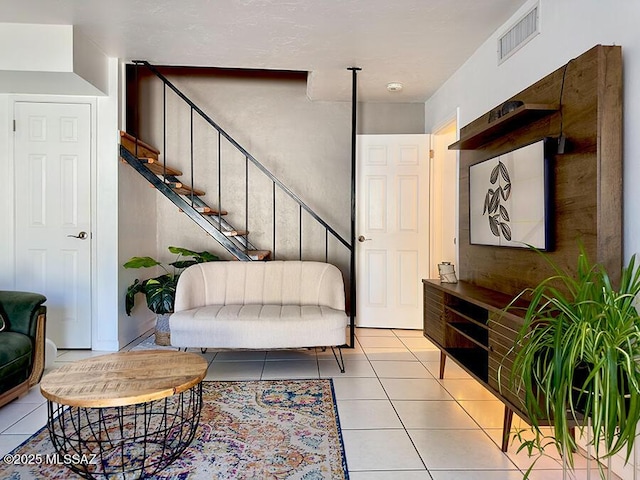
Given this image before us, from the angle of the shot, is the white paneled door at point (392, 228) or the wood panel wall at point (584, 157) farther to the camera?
the white paneled door at point (392, 228)

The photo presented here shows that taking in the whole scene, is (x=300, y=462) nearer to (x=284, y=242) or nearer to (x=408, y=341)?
(x=408, y=341)

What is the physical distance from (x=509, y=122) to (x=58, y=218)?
3.74 metres

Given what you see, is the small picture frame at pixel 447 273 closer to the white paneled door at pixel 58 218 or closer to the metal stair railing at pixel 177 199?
the metal stair railing at pixel 177 199

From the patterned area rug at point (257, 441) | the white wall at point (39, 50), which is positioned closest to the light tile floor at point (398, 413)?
the patterned area rug at point (257, 441)

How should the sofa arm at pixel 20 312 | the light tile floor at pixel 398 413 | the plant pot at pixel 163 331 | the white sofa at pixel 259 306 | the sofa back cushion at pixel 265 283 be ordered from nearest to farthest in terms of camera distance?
the light tile floor at pixel 398 413 → the sofa arm at pixel 20 312 → the white sofa at pixel 259 306 → the sofa back cushion at pixel 265 283 → the plant pot at pixel 163 331

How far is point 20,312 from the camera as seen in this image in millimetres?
2785

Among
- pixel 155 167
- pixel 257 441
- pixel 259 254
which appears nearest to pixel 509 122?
pixel 257 441

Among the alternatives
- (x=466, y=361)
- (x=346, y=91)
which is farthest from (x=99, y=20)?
(x=466, y=361)

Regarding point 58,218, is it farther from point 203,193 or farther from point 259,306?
point 259,306

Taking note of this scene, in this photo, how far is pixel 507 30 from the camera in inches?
115

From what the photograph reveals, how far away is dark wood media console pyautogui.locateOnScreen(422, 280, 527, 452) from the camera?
204cm

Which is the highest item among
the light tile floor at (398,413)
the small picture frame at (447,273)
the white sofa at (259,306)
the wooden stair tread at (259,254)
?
the wooden stair tread at (259,254)

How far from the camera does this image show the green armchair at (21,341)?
254 cm

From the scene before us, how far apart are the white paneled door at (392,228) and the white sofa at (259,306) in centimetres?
111
